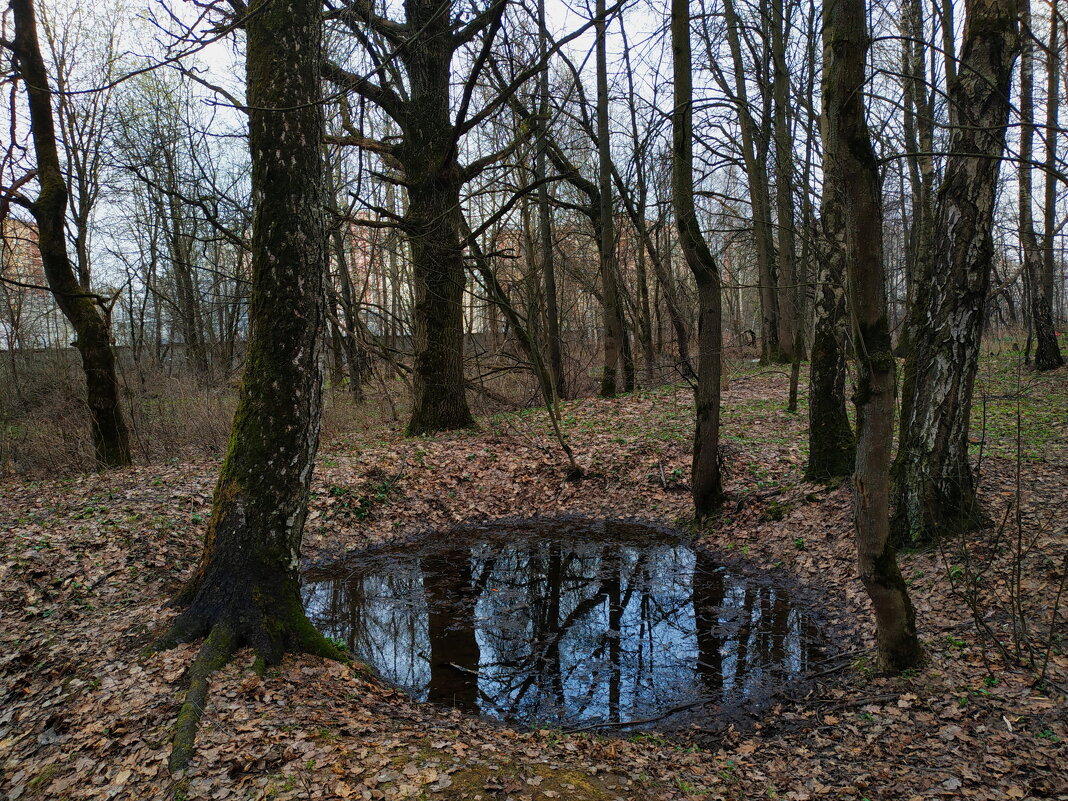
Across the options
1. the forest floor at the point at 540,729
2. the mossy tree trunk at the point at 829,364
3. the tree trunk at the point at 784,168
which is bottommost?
the forest floor at the point at 540,729

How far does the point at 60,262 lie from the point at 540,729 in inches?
403

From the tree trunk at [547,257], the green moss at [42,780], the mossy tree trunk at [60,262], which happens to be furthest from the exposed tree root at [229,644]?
the tree trunk at [547,257]

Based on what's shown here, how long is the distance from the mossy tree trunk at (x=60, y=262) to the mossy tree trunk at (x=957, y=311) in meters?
11.3

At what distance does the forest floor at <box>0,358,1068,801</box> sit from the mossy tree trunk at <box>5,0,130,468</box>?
6.79ft

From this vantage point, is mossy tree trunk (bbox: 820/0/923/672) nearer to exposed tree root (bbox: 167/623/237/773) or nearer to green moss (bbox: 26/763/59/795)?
exposed tree root (bbox: 167/623/237/773)

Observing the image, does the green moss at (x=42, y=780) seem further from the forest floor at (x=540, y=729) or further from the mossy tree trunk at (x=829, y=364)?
the mossy tree trunk at (x=829, y=364)

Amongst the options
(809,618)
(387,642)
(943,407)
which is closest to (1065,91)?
(943,407)

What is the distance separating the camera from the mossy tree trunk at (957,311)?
546 centimetres

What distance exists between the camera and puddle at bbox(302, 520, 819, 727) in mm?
5043

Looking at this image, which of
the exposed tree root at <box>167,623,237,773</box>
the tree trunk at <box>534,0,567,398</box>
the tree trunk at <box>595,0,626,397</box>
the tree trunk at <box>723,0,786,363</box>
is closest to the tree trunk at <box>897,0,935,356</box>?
the tree trunk at <box>723,0,786,363</box>

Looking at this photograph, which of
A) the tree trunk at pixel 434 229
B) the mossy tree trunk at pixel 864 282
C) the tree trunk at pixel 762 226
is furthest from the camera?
the tree trunk at pixel 762 226

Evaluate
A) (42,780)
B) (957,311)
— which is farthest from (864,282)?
(42,780)

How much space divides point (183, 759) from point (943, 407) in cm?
649

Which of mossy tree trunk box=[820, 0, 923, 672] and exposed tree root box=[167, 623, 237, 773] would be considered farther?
mossy tree trunk box=[820, 0, 923, 672]
